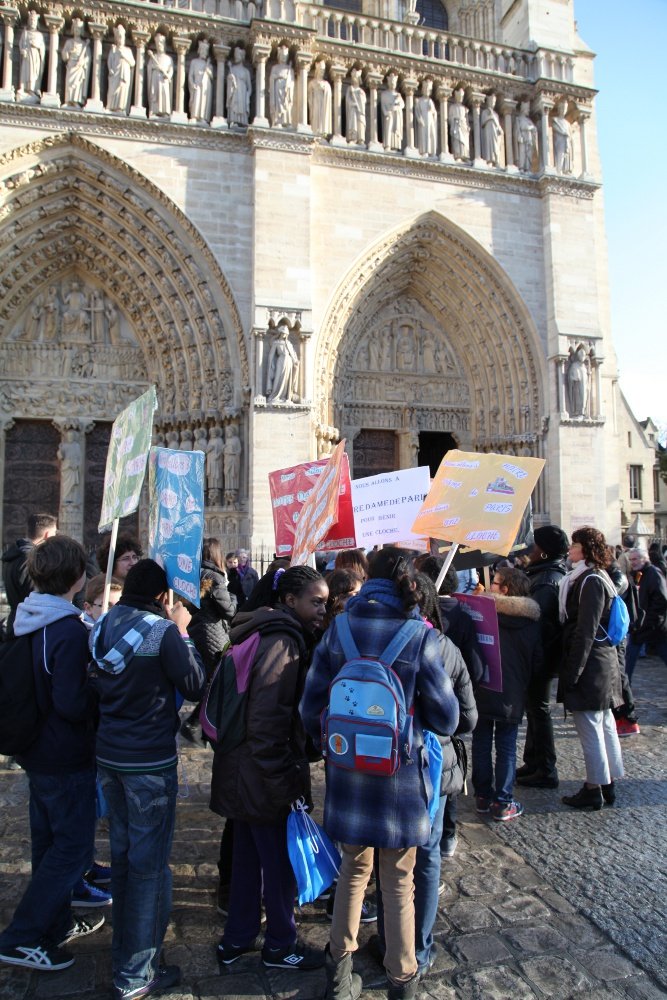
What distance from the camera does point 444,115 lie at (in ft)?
47.8

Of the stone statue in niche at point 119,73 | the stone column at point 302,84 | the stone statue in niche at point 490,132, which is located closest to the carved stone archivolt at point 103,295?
the stone statue in niche at point 119,73

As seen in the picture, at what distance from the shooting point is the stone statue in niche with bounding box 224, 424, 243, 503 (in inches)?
505

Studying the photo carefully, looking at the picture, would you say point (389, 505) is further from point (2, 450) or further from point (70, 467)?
point (2, 450)

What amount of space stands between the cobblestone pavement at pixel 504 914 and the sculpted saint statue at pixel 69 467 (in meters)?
9.00

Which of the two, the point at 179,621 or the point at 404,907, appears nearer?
the point at 404,907

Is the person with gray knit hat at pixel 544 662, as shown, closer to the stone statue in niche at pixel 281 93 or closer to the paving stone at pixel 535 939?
the paving stone at pixel 535 939

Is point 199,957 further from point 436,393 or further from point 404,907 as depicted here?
point 436,393

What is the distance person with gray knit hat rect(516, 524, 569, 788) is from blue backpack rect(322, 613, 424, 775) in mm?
2720

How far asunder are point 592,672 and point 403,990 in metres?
2.62

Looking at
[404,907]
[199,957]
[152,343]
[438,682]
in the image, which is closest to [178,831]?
[199,957]

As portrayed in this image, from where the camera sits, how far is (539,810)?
4.68 meters

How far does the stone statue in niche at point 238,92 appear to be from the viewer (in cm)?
1316

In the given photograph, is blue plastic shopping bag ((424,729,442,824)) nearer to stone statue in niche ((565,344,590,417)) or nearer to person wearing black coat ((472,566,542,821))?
person wearing black coat ((472,566,542,821))

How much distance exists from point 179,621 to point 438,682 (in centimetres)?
132
